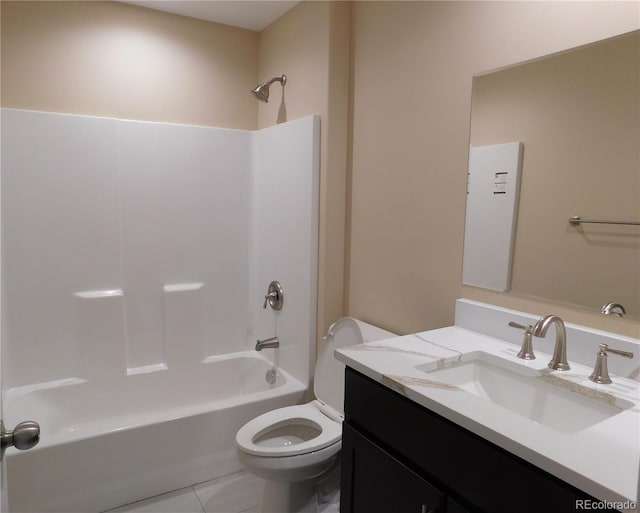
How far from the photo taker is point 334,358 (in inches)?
82.3

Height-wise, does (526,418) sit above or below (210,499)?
above

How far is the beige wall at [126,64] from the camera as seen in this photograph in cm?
228

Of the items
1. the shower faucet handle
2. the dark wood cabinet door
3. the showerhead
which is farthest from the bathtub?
the showerhead

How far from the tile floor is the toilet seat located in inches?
14.3

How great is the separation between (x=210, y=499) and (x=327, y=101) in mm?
1988

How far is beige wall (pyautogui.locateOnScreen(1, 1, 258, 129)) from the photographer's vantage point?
89.9 inches

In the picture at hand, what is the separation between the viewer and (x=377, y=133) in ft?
6.84

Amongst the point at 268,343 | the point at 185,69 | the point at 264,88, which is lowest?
the point at 268,343

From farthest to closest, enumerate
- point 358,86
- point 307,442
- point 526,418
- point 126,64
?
point 126,64 → point 358,86 → point 307,442 → point 526,418

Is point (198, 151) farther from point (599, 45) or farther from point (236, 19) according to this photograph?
point (599, 45)

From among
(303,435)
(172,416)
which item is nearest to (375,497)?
(303,435)

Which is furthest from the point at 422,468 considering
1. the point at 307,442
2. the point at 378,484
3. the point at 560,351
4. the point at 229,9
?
the point at 229,9

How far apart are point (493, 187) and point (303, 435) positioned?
138cm

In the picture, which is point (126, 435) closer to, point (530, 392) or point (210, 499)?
point (210, 499)
